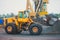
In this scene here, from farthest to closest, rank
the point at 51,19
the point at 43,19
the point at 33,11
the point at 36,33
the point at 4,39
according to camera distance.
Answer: the point at 43,19 < the point at 51,19 < the point at 33,11 < the point at 36,33 < the point at 4,39

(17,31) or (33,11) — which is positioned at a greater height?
(33,11)

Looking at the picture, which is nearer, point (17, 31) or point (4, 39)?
point (4, 39)

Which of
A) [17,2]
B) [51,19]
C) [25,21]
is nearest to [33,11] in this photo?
[25,21]

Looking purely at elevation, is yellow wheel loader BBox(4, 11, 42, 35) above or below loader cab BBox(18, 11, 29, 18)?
below

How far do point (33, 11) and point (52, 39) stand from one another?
4.80m

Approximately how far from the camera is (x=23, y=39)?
40.8 feet

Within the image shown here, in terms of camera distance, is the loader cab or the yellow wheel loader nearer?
the yellow wheel loader

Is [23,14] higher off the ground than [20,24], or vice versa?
[23,14]

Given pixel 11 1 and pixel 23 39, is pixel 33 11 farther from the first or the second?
pixel 11 1

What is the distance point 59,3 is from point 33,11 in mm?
12876

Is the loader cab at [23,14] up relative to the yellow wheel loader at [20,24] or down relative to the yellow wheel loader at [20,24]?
up

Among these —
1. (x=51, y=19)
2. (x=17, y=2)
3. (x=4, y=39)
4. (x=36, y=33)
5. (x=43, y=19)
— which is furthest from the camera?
(x=17, y=2)

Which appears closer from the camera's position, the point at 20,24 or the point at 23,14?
the point at 23,14

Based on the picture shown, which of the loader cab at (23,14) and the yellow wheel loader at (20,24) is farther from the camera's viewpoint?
the loader cab at (23,14)
